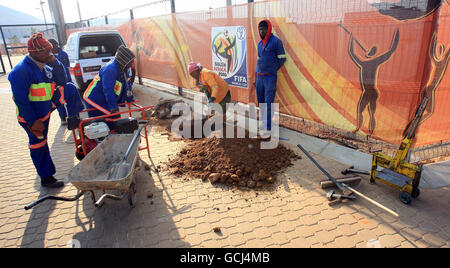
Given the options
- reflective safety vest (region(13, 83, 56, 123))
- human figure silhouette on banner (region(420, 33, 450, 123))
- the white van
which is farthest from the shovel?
the white van

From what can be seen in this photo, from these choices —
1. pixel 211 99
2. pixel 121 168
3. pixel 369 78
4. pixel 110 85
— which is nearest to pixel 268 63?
pixel 211 99

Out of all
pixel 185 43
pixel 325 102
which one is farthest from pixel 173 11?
pixel 325 102

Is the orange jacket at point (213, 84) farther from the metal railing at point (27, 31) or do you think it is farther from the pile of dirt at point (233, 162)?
the metal railing at point (27, 31)

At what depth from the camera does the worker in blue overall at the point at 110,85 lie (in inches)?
164

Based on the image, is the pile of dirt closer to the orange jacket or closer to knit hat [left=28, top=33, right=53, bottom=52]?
the orange jacket

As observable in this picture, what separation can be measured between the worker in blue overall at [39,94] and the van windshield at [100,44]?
16.1 feet

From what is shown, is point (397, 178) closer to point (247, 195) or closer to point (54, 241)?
point (247, 195)

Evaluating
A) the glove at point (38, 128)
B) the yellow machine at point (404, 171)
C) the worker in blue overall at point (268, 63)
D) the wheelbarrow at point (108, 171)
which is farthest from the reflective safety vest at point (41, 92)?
the yellow machine at point (404, 171)

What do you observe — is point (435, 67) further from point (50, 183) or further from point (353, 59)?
point (50, 183)

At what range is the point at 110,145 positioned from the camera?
394 cm

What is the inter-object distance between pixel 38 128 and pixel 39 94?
1.50 feet

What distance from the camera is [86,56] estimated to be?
841cm

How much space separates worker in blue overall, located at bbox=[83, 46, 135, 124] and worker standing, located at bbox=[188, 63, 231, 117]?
150cm

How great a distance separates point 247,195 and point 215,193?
1.44 feet
